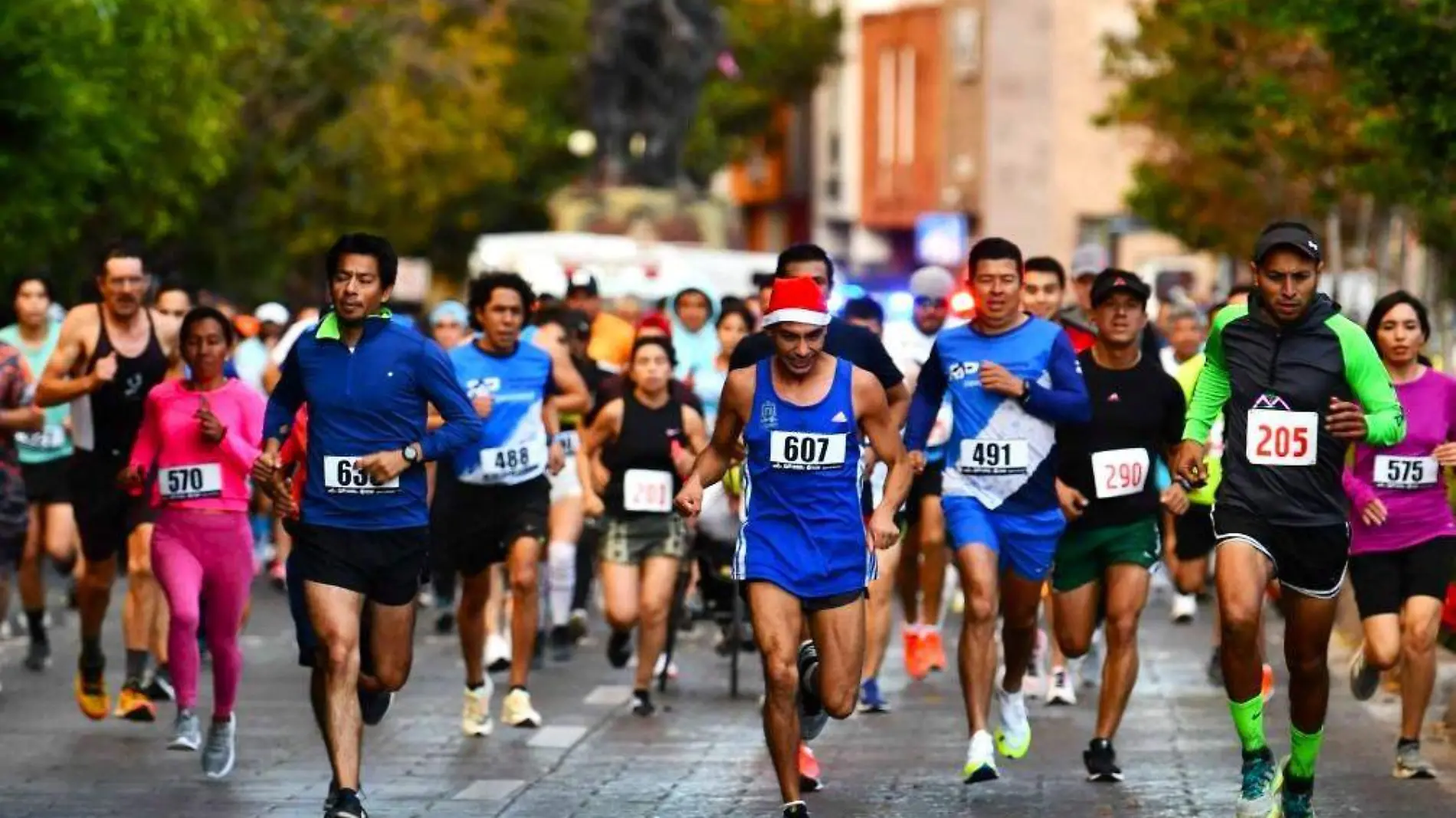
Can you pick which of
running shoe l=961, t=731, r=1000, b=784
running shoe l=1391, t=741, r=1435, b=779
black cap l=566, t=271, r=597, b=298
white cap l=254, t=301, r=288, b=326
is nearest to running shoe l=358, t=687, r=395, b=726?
running shoe l=961, t=731, r=1000, b=784

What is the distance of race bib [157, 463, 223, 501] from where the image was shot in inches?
562

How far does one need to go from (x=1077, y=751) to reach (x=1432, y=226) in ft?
42.7

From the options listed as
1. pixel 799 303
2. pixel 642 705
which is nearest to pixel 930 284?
pixel 642 705

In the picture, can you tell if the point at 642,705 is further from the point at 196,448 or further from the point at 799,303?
the point at 799,303

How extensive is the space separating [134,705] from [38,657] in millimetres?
2972

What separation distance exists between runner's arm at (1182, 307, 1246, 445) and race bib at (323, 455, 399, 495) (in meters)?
2.70

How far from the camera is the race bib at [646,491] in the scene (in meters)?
16.5

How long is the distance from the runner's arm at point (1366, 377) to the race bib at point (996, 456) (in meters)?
2.07

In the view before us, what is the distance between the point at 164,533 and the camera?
14.3 metres

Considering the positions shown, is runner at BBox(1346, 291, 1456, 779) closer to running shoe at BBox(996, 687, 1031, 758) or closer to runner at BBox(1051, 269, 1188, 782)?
runner at BBox(1051, 269, 1188, 782)

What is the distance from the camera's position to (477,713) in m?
15.1

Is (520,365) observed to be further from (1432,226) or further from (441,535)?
(1432,226)

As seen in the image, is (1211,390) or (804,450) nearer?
(804,450)

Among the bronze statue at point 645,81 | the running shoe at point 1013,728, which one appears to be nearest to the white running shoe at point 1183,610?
the running shoe at point 1013,728
